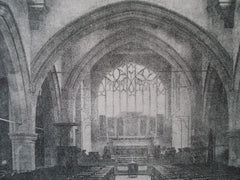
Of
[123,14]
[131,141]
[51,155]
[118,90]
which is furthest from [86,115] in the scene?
[123,14]

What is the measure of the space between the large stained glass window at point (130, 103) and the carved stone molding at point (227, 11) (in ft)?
34.7

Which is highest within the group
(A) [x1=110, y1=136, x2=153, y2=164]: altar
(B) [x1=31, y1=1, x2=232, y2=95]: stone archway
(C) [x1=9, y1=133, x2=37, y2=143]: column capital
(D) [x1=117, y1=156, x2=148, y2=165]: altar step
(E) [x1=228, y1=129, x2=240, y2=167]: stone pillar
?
(B) [x1=31, y1=1, x2=232, y2=95]: stone archway

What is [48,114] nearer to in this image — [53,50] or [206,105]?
[53,50]

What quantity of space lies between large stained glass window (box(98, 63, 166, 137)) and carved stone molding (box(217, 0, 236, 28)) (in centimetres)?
1058

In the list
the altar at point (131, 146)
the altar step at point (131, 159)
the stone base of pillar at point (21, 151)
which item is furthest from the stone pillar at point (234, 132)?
the altar at point (131, 146)

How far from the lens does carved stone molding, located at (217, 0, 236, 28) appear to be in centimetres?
1233

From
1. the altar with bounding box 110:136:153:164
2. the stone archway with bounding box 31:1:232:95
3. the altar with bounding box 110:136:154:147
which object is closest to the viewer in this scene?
the stone archway with bounding box 31:1:232:95

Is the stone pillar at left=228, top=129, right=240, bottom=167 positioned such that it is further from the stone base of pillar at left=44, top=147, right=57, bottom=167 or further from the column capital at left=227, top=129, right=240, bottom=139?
the stone base of pillar at left=44, top=147, right=57, bottom=167

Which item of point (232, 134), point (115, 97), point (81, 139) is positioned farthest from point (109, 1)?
point (115, 97)

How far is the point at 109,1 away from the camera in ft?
43.4

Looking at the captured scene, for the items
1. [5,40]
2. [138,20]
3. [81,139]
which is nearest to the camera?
[5,40]

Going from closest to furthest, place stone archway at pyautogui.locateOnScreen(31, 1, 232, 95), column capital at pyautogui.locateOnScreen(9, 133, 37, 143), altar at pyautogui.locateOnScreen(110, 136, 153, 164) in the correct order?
column capital at pyautogui.locateOnScreen(9, 133, 37, 143) → stone archway at pyautogui.locateOnScreen(31, 1, 232, 95) → altar at pyautogui.locateOnScreen(110, 136, 153, 164)

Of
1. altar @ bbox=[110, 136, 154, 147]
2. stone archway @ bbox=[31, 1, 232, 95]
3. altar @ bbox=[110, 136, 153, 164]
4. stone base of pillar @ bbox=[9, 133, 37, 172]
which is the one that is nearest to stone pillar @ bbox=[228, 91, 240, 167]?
stone archway @ bbox=[31, 1, 232, 95]

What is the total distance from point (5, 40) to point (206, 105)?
899 cm
